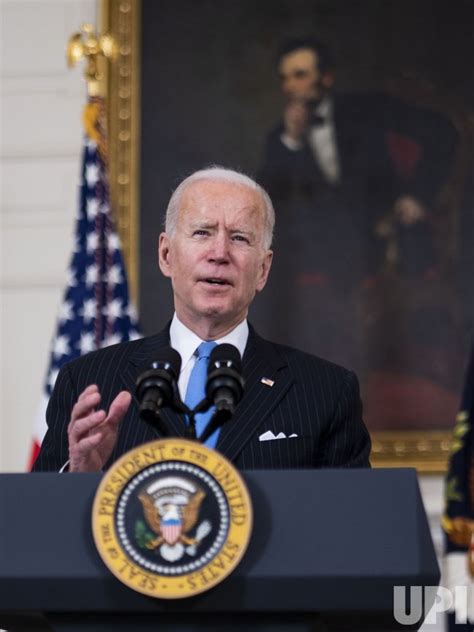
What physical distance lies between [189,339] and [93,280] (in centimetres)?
295

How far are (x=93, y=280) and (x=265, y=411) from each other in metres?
3.23

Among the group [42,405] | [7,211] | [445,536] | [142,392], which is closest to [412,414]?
[445,536]

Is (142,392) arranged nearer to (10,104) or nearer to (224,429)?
(224,429)

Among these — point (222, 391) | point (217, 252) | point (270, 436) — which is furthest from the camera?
point (217, 252)

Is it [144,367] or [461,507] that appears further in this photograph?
[461,507]

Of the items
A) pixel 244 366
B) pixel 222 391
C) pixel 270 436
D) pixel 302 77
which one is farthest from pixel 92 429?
pixel 302 77

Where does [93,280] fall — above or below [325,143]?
below

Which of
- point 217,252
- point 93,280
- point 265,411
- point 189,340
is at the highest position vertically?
point 217,252

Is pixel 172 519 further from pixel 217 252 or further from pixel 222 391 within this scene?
pixel 217 252

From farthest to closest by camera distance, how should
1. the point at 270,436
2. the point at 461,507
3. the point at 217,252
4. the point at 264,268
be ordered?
the point at 461,507 < the point at 264,268 < the point at 217,252 < the point at 270,436

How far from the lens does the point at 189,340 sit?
3004 mm

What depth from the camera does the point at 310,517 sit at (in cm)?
201

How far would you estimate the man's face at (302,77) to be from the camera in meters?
6.53

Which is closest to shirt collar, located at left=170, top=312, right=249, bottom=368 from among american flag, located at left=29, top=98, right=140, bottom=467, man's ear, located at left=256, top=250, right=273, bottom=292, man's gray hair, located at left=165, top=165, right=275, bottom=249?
man's ear, located at left=256, top=250, right=273, bottom=292
